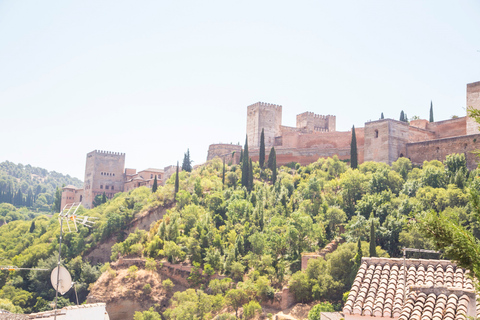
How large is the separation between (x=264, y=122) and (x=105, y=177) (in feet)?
79.4

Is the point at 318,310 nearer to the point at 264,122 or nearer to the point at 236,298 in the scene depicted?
the point at 236,298

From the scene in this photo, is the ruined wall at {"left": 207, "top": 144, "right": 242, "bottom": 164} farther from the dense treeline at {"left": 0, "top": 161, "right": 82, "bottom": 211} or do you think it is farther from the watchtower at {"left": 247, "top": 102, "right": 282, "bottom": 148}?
the dense treeline at {"left": 0, "top": 161, "right": 82, "bottom": 211}

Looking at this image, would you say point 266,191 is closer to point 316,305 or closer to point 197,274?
point 197,274

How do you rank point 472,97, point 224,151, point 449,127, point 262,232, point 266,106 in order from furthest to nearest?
point 224,151
point 266,106
point 449,127
point 472,97
point 262,232

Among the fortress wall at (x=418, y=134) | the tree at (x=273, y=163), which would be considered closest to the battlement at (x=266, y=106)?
the tree at (x=273, y=163)

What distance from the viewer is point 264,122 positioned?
59.6m

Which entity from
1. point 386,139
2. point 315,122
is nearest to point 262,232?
point 386,139

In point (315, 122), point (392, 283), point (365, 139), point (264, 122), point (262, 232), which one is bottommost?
point (392, 283)

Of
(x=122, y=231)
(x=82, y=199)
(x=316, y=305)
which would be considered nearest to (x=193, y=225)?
(x=122, y=231)

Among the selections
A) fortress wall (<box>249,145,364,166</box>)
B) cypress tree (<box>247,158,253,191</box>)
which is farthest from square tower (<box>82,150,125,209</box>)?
cypress tree (<box>247,158,253,191</box>)

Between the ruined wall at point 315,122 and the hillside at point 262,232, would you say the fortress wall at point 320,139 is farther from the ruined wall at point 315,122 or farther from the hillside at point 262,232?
the ruined wall at point 315,122

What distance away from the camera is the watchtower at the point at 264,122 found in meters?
59.1

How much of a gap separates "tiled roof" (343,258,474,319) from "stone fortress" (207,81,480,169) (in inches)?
785

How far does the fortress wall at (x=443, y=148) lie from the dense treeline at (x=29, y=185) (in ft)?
300
